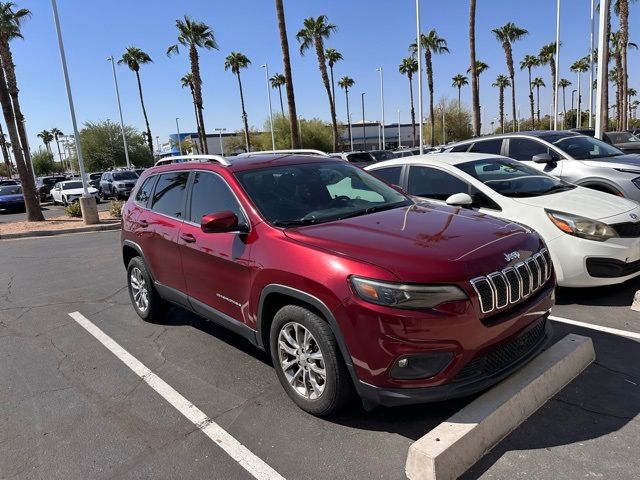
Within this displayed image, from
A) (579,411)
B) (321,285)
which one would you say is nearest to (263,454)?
(321,285)

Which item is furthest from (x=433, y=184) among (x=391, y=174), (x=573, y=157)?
(x=573, y=157)

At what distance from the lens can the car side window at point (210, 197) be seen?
3.94 m

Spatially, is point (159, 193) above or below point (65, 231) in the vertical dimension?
above

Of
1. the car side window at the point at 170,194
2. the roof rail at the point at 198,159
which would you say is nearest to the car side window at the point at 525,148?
the roof rail at the point at 198,159

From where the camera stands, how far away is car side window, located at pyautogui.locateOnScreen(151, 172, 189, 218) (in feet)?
15.4

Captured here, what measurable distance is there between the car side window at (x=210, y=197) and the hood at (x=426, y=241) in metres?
0.75

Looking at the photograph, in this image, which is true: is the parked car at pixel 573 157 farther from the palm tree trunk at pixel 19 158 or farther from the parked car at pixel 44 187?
the parked car at pixel 44 187

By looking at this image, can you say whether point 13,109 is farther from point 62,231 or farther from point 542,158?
point 542,158

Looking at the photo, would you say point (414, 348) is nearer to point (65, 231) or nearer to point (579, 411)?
point (579, 411)

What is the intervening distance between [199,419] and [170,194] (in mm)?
2360

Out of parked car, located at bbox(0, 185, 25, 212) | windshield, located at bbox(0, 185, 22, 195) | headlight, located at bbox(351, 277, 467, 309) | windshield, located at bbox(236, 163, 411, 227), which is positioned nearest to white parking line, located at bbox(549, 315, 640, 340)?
windshield, located at bbox(236, 163, 411, 227)

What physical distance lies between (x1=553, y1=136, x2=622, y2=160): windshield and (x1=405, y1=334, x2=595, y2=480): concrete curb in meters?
5.28

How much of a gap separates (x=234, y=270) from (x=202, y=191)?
1.02 metres

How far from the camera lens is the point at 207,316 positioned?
13.9ft
